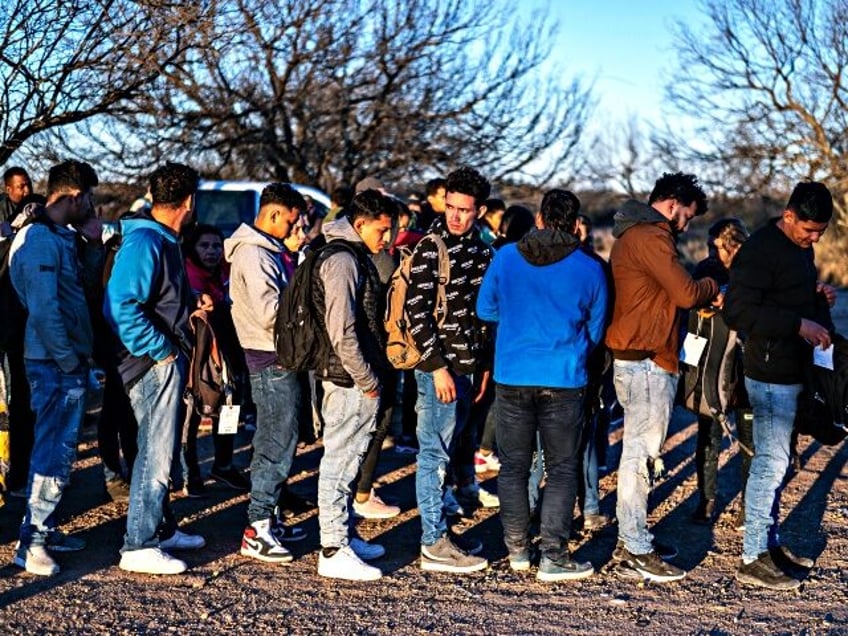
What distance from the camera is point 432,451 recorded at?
18.7 feet

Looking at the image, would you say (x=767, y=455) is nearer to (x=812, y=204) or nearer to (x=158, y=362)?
(x=812, y=204)

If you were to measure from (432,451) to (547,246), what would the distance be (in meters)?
1.29

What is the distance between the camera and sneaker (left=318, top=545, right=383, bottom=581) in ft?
17.8

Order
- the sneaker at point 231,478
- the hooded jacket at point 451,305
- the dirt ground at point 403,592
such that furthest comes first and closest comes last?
the sneaker at point 231,478 → the hooded jacket at point 451,305 → the dirt ground at point 403,592

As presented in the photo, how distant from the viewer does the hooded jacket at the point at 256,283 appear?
18.8ft

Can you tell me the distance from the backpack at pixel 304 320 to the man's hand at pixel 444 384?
0.61m

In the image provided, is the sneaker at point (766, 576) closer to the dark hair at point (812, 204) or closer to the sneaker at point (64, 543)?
the dark hair at point (812, 204)

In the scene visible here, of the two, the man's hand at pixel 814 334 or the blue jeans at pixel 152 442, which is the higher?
the man's hand at pixel 814 334

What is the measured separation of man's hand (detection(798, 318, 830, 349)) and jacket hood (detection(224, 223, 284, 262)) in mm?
2820

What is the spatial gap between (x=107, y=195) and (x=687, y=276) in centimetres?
983

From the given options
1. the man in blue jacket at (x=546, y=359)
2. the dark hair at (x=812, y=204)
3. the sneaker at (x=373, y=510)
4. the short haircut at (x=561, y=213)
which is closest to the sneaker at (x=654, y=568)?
Result: the man in blue jacket at (x=546, y=359)

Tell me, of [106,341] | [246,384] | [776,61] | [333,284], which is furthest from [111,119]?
[776,61]

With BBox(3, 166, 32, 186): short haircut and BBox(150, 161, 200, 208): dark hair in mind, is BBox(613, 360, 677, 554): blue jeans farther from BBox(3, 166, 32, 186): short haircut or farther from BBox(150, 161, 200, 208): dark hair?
BBox(3, 166, 32, 186): short haircut

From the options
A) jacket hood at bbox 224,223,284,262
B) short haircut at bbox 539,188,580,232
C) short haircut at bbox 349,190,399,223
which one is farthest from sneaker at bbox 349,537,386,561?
short haircut at bbox 539,188,580,232
